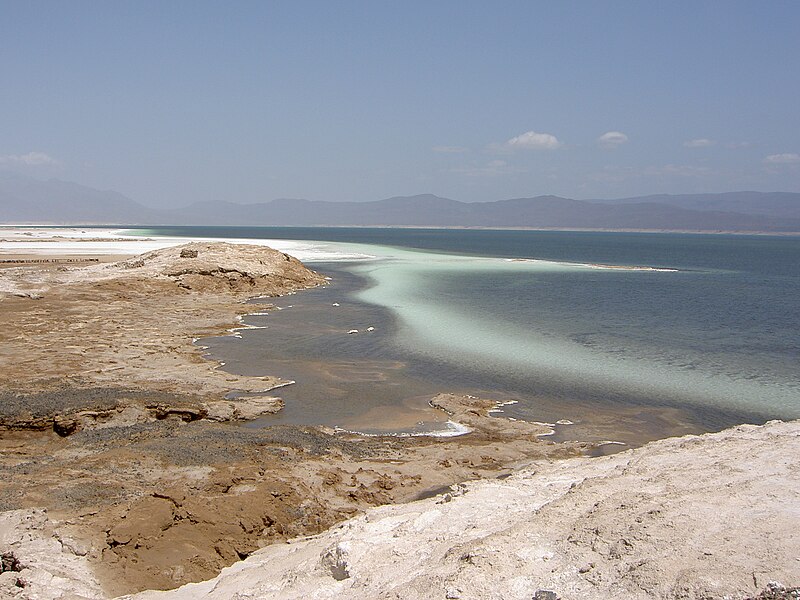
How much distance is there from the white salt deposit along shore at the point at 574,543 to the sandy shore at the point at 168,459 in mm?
811

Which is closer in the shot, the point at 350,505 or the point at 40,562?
the point at 40,562

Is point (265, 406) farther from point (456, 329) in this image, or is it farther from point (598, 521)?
point (456, 329)

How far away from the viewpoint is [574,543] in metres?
5.02

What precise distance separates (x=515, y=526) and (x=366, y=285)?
30207 millimetres

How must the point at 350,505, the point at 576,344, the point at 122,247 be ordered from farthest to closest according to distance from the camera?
the point at 122,247 → the point at 576,344 → the point at 350,505

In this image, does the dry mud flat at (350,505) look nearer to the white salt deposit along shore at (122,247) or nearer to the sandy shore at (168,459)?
the sandy shore at (168,459)

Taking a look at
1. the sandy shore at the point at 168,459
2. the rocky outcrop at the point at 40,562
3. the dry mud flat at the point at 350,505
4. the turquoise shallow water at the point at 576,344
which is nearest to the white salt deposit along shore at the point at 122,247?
the turquoise shallow water at the point at 576,344

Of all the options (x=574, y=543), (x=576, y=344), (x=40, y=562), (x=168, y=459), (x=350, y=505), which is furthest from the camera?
(x=576, y=344)

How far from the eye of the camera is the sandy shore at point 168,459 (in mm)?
6605

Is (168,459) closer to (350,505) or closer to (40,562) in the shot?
(350,505)

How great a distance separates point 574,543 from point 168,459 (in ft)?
19.3

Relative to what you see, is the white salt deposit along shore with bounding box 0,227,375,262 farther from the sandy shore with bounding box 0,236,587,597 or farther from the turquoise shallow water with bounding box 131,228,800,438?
the sandy shore with bounding box 0,236,587,597

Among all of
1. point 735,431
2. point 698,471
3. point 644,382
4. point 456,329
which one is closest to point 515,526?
point 698,471

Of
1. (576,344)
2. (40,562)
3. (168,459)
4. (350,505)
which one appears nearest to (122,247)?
Answer: (576,344)
